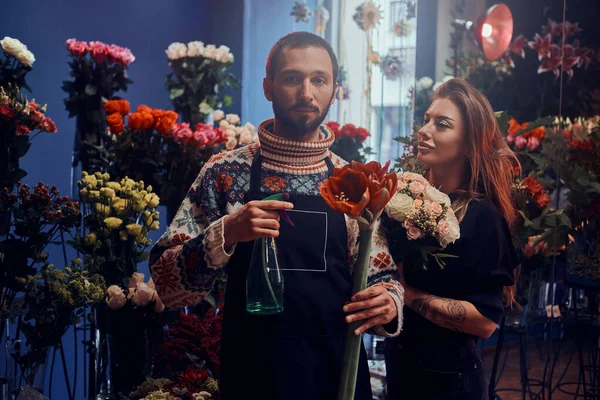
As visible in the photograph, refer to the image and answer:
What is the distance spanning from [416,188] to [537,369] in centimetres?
122

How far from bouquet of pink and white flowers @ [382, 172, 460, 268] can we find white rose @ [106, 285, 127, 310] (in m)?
0.94

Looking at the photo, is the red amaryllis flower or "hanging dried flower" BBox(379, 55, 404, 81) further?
"hanging dried flower" BBox(379, 55, 404, 81)

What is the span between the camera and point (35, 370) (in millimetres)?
2145

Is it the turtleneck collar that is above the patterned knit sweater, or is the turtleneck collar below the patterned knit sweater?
above

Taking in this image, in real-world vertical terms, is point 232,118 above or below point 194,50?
below

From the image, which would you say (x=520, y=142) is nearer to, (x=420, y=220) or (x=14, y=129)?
(x=420, y=220)

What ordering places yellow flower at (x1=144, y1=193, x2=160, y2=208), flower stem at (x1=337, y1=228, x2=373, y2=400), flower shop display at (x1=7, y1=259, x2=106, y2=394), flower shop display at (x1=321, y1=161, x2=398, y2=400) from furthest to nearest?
yellow flower at (x1=144, y1=193, x2=160, y2=208) → flower shop display at (x1=7, y1=259, x2=106, y2=394) → flower stem at (x1=337, y1=228, x2=373, y2=400) → flower shop display at (x1=321, y1=161, x2=398, y2=400)

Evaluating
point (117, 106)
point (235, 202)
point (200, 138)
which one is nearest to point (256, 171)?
point (235, 202)

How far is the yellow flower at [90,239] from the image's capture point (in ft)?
7.40

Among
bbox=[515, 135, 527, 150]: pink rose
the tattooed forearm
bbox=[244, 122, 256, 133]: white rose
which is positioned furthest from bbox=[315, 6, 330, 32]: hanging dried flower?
the tattooed forearm

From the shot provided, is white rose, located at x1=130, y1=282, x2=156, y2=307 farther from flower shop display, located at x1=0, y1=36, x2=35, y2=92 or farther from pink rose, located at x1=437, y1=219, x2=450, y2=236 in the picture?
pink rose, located at x1=437, y1=219, x2=450, y2=236

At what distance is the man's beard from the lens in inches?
59.7

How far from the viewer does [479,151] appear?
72.8 inches

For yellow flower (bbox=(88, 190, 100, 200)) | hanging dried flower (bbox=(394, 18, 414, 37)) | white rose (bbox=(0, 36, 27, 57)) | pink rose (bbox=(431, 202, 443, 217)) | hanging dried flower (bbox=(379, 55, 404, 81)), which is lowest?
pink rose (bbox=(431, 202, 443, 217))
